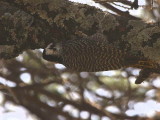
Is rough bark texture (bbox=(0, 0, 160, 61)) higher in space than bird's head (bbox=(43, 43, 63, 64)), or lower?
higher

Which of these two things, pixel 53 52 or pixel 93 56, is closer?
pixel 93 56

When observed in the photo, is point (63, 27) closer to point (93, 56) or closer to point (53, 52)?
point (93, 56)

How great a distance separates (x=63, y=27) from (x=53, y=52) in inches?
12.2

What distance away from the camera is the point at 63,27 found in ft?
5.46

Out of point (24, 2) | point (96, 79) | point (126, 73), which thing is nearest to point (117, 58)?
point (24, 2)

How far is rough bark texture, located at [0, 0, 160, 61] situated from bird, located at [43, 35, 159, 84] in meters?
0.04

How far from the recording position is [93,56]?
1.73 m

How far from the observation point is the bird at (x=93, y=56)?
1554mm

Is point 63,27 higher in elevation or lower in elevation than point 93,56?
higher

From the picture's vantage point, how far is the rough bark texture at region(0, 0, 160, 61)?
4.80ft

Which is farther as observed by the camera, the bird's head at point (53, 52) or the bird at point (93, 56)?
the bird's head at point (53, 52)

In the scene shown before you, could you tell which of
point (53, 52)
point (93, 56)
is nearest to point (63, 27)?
point (93, 56)

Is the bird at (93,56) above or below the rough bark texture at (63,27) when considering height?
below

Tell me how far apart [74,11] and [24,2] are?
27 cm
